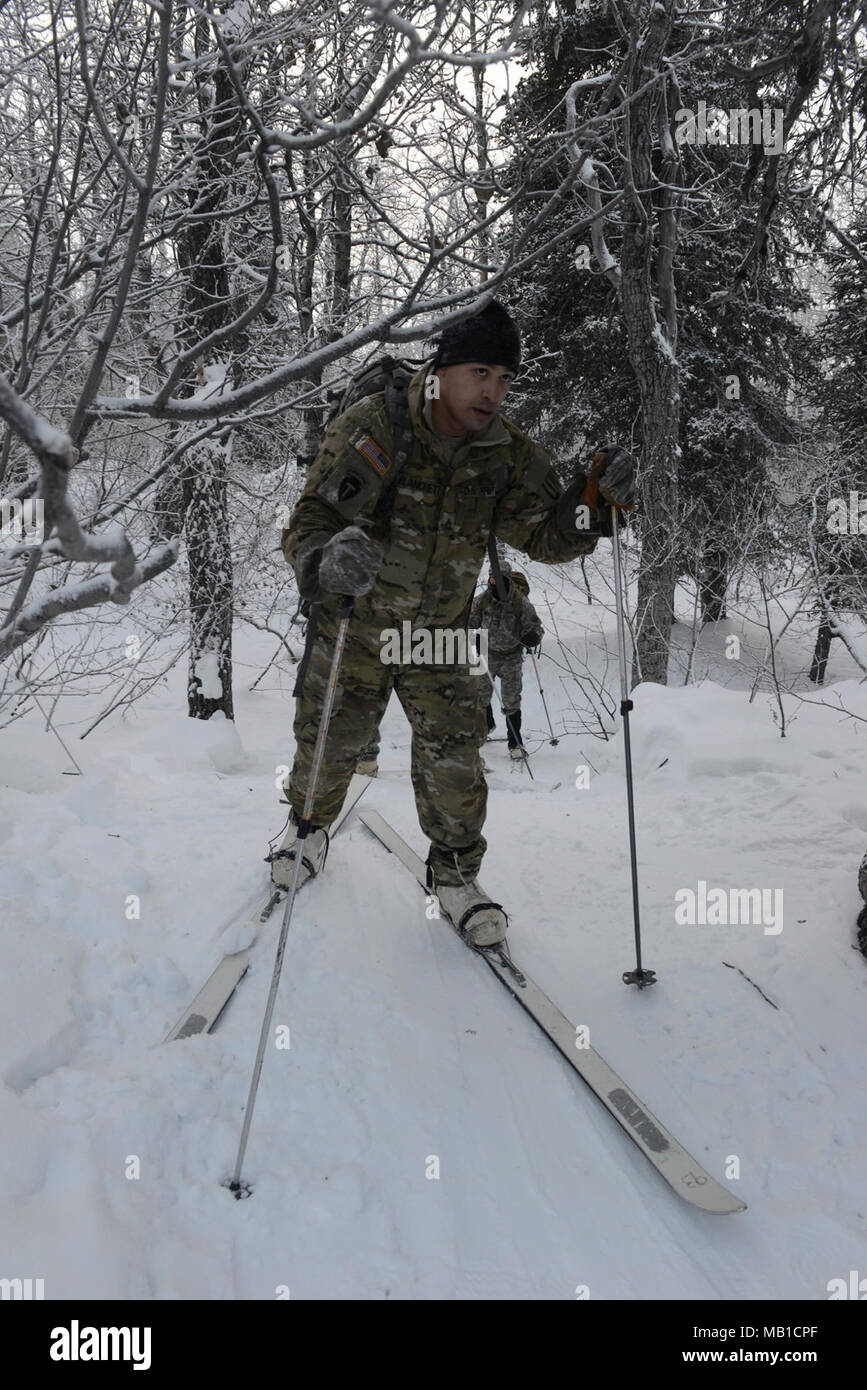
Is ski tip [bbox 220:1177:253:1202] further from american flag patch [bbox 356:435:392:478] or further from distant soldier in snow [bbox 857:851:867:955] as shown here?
distant soldier in snow [bbox 857:851:867:955]

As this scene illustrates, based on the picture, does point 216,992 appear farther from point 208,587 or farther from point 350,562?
point 208,587

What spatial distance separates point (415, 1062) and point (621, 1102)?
69 centimetres

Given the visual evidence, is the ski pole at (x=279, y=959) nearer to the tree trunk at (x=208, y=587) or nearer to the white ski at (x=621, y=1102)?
the white ski at (x=621, y=1102)

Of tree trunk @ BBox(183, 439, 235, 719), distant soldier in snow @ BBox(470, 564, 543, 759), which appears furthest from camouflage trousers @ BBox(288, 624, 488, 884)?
tree trunk @ BBox(183, 439, 235, 719)

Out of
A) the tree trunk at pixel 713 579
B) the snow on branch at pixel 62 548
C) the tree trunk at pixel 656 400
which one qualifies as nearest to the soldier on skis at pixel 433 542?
the snow on branch at pixel 62 548

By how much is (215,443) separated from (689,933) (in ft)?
19.9

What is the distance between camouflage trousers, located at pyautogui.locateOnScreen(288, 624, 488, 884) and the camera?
11.2 feet

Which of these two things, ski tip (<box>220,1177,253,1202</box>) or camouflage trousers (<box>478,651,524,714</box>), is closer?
ski tip (<box>220,1177,253,1202</box>)

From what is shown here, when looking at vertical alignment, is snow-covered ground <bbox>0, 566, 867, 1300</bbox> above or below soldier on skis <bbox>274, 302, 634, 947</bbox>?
below

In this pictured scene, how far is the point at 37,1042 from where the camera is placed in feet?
7.84

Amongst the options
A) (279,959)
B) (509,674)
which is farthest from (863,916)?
(509,674)

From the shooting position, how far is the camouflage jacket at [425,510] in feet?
10.1

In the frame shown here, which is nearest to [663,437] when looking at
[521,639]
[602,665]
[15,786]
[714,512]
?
[521,639]
